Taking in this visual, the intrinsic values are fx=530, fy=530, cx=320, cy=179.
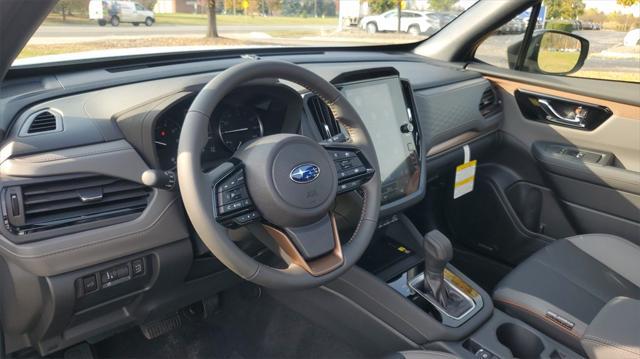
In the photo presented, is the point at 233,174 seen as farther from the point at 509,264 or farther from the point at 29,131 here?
the point at 509,264

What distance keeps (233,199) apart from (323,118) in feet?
1.68

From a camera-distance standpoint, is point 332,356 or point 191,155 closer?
point 191,155

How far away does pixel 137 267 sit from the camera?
154cm

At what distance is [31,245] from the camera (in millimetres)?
1313

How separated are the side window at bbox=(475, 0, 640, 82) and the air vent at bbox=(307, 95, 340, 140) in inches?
61.0

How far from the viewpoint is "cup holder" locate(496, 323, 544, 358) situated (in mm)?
1763

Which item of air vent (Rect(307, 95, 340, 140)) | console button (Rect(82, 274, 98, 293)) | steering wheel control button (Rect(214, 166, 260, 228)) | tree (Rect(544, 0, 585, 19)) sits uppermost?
tree (Rect(544, 0, 585, 19))

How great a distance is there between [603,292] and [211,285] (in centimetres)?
142

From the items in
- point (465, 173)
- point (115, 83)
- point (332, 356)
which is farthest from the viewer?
point (465, 173)

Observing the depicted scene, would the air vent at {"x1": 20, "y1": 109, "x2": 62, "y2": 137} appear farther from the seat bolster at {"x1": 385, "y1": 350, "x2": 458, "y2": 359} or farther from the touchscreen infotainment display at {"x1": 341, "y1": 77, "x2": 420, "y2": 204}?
the seat bolster at {"x1": 385, "y1": 350, "x2": 458, "y2": 359}

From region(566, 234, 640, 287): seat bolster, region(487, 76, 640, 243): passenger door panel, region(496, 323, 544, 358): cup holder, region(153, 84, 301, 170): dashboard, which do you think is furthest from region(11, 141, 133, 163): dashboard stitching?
region(487, 76, 640, 243): passenger door panel

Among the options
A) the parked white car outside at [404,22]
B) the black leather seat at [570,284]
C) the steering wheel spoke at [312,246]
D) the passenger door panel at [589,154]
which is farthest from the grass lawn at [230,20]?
the black leather seat at [570,284]

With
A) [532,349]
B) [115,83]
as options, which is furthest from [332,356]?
[115,83]

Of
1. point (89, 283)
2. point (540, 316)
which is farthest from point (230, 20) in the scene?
point (540, 316)
